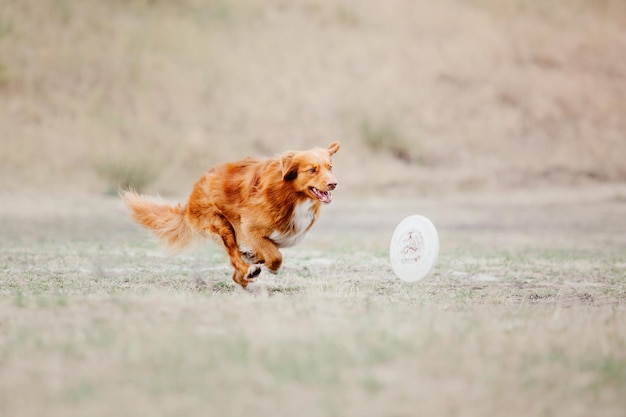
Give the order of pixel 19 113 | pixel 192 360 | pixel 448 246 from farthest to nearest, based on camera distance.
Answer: pixel 19 113 < pixel 448 246 < pixel 192 360

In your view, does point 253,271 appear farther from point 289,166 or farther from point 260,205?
point 289,166

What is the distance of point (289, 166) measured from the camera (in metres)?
8.43

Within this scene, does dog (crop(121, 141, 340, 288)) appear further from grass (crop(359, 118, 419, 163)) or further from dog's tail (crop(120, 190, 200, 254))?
grass (crop(359, 118, 419, 163))

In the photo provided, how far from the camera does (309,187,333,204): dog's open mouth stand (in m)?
8.32

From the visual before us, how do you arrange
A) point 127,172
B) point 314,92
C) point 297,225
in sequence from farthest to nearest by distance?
point 314,92
point 127,172
point 297,225

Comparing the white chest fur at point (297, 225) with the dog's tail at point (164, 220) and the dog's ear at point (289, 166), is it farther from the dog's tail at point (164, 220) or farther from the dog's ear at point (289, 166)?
the dog's tail at point (164, 220)

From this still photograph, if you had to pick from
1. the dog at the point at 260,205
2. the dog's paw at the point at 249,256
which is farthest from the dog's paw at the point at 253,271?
the dog's paw at the point at 249,256

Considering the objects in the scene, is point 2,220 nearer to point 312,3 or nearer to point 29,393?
point 29,393

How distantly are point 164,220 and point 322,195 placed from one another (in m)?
2.29

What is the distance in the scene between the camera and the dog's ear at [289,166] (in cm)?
843

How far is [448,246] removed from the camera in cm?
1413

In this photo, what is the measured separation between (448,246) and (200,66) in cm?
1757

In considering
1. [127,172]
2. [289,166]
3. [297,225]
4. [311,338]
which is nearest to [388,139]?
[127,172]

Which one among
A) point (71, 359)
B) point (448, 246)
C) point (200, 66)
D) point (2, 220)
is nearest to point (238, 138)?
point (200, 66)
